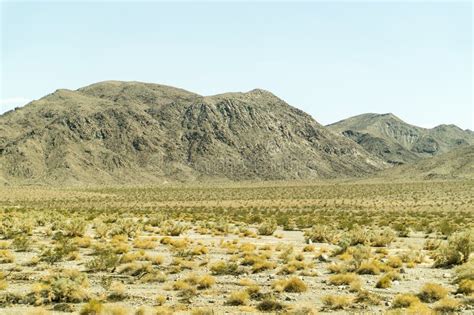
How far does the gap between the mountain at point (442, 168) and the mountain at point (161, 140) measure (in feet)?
85.4

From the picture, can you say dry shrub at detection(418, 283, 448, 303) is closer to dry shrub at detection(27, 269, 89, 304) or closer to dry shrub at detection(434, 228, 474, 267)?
dry shrub at detection(434, 228, 474, 267)

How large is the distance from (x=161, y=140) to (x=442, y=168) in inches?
3326

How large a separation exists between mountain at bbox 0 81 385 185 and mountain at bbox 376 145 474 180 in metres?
26.0

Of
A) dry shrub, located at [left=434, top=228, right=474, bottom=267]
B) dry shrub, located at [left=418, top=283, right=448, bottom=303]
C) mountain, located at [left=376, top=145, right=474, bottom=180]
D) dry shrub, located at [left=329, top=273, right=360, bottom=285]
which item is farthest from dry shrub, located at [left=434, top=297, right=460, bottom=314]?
mountain, located at [left=376, top=145, right=474, bottom=180]

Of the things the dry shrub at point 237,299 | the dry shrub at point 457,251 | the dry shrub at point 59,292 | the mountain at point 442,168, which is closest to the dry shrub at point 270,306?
the dry shrub at point 237,299

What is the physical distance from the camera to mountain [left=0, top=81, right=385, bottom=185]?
140m

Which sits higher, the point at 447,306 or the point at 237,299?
the point at 447,306

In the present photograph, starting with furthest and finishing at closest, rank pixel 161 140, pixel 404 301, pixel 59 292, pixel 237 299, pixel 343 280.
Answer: pixel 161 140
pixel 343 280
pixel 59 292
pixel 237 299
pixel 404 301

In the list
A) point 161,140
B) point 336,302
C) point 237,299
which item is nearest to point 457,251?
point 336,302

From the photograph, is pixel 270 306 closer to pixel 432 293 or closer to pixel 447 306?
pixel 447 306

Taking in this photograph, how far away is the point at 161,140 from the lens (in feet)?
538

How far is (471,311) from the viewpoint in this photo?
12.9 m

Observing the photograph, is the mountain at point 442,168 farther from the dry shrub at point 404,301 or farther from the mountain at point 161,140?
the dry shrub at point 404,301

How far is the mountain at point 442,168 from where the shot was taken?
124 meters
